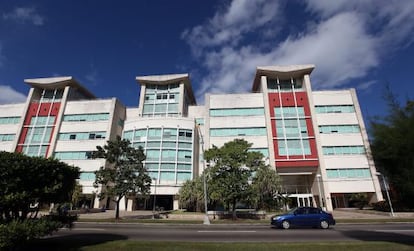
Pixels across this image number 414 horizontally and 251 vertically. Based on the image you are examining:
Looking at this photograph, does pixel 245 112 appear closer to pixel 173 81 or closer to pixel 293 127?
pixel 293 127

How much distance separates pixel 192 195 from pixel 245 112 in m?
22.5

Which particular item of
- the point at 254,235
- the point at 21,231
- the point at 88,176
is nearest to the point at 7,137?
the point at 88,176

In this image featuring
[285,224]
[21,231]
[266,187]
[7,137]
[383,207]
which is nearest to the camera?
[21,231]

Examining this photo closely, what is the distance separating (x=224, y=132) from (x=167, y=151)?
1236cm

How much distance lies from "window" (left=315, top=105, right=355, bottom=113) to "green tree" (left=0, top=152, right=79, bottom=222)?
4865cm

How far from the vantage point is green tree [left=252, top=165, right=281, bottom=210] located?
96.1 ft

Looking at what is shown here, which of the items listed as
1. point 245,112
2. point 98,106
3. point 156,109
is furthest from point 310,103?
point 98,106

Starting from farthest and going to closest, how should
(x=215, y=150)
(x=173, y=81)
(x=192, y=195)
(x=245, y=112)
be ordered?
(x=173, y=81), (x=245, y=112), (x=192, y=195), (x=215, y=150)

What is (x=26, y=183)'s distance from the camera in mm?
8305

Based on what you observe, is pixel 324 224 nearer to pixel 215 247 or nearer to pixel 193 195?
pixel 215 247

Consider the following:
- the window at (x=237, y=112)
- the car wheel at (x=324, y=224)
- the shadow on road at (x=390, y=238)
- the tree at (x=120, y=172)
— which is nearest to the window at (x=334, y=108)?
the window at (x=237, y=112)

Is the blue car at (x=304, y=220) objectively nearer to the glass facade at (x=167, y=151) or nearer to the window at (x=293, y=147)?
the window at (x=293, y=147)

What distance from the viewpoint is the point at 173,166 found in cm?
4616

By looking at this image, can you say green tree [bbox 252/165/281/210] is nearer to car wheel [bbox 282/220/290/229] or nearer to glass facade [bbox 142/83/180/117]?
car wheel [bbox 282/220/290/229]
